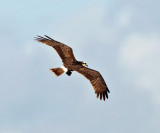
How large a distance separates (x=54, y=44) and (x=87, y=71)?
12.1 ft

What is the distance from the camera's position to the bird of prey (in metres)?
28.8

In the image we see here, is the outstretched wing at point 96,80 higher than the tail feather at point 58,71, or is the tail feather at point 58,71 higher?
the tail feather at point 58,71

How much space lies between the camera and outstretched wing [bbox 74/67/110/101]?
94.4 ft

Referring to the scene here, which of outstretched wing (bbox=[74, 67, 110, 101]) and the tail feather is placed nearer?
outstretched wing (bbox=[74, 67, 110, 101])

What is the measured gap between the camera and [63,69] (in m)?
29.9

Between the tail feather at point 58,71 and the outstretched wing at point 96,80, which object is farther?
the tail feather at point 58,71

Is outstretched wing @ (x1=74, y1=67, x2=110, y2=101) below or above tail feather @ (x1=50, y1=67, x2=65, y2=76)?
below

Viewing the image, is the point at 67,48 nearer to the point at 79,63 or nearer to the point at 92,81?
the point at 79,63

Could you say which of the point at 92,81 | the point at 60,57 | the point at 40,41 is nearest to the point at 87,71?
the point at 92,81

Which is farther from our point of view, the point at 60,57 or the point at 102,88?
the point at 60,57

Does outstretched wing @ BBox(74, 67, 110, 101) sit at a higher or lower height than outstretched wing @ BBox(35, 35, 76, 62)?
lower

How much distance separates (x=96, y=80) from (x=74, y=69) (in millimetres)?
1276

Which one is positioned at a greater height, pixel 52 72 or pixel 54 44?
pixel 54 44

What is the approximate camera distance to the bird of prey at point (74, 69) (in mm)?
28828
